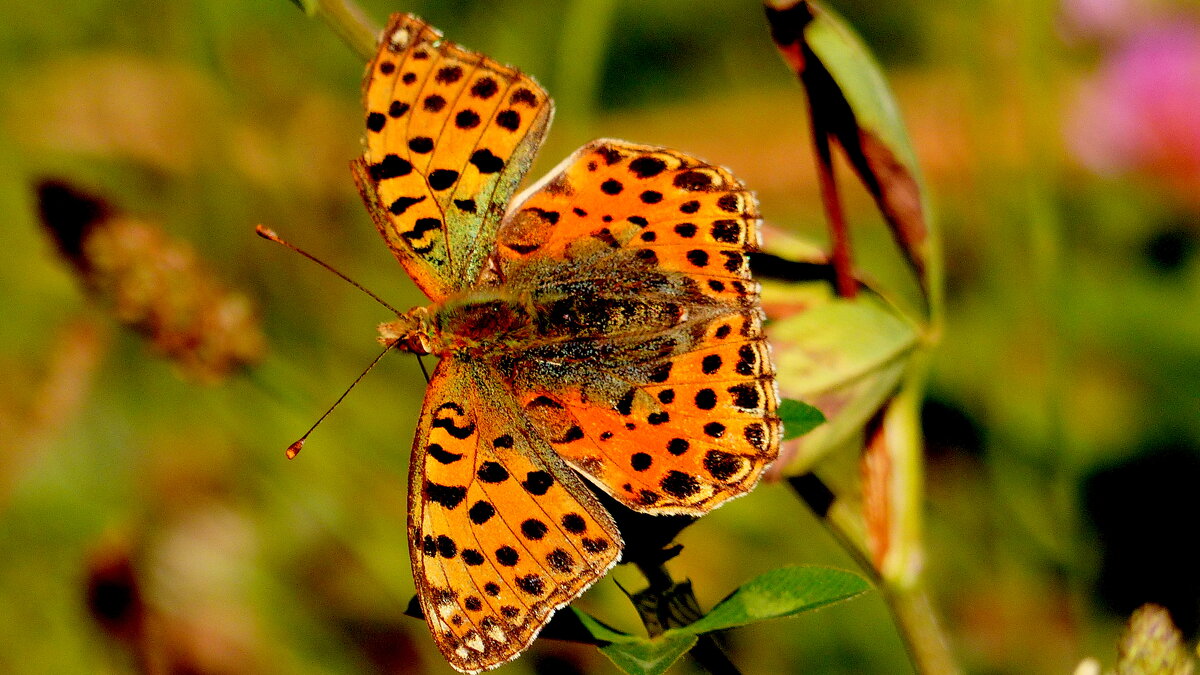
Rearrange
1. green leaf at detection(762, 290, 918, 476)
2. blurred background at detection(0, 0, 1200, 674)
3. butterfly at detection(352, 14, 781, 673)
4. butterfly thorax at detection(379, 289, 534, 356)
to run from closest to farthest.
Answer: butterfly at detection(352, 14, 781, 673)
green leaf at detection(762, 290, 918, 476)
butterfly thorax at detection(379, 289, 534, 356)
blurred background at detection(0, 0, 1200, 674)

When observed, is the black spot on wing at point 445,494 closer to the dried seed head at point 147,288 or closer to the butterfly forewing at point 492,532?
the butterfly forewing at point 492,532

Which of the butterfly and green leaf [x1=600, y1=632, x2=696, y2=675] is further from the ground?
the butterfly

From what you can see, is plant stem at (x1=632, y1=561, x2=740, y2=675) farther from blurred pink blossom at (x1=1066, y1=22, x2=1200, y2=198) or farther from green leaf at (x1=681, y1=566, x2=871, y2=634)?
blurred pink blossom at (x1=1066, y1=22, x2=1200, y2=198)

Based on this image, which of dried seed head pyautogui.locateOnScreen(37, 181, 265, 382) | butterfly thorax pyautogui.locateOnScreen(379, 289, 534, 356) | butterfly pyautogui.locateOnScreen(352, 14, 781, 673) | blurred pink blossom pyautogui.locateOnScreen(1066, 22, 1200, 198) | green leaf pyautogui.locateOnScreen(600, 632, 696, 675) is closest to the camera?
green leaf pyautogui.locateOnScreen(600, 632, 696, 675)

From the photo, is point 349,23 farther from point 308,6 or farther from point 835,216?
point 835,216

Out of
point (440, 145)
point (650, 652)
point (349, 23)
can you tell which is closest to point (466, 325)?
point (440, 145)

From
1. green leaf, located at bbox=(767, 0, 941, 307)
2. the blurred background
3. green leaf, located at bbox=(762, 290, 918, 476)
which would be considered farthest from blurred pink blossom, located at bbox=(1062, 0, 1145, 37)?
green leaf, located at bbox=(762, 290, 918, 476)

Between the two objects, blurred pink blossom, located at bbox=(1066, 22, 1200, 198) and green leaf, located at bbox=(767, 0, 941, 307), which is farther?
blurred pink blossom, located at bbox=(1066, 22, 1200, 198)

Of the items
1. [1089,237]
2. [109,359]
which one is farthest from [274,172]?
[1089,237]

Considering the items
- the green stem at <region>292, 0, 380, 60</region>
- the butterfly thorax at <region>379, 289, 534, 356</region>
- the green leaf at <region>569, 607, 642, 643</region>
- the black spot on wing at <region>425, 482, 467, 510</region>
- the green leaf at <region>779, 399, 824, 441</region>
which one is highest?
the green stem at <region>292, 0, 380, 60</region>
